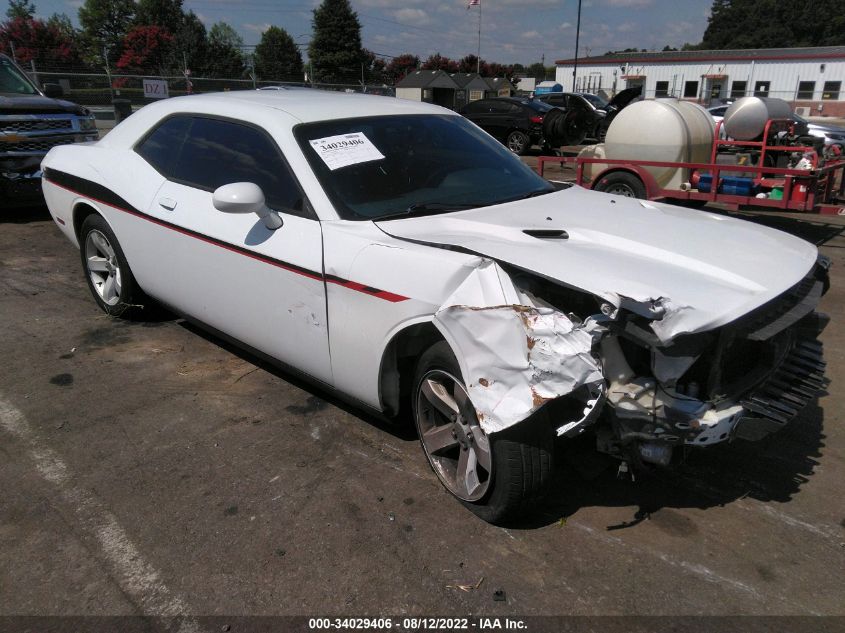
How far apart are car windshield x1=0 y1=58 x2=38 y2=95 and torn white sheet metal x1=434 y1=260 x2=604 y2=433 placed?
9.29m

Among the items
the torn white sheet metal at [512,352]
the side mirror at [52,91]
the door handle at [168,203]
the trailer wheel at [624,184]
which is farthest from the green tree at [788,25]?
the torn white sheet metal at [512,352]

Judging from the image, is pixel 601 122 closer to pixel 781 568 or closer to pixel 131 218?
pixel 131 218

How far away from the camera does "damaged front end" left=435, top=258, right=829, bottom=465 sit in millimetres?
2158

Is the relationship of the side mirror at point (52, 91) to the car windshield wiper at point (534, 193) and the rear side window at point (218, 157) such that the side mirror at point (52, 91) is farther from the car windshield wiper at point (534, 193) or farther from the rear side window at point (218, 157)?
the car windshield wiper at point (534, 193)

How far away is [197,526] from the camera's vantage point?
2643 millimetres

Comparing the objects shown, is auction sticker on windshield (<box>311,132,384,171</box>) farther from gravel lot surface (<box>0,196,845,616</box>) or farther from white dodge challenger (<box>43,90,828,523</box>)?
gravel lot surface (<box>0,196,845,616</box>)

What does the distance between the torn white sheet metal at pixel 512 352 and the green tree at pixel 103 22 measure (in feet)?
321

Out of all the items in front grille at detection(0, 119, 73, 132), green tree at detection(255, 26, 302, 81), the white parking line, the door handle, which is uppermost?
green tree at detection(255, 26, 302, 81)

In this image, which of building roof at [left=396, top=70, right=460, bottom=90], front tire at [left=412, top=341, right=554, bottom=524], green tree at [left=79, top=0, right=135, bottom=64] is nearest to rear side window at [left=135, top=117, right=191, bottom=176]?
front tire at [left=412, top=341, right=554, bottom=524]

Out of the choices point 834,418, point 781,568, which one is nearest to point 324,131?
point 781,568

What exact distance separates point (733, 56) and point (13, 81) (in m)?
56.8

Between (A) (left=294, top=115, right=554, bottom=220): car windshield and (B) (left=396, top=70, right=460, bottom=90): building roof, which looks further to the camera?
(B) (left=396, top=70, right=460, bottom=90): building roof

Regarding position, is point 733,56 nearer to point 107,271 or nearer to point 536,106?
point 536,106

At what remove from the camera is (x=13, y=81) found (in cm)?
902
